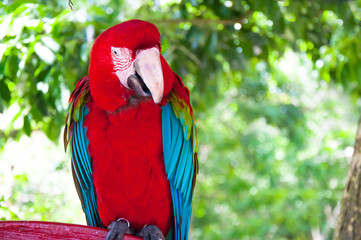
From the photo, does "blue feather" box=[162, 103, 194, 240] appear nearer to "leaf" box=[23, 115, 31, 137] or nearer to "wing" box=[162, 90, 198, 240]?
"wing" box=[162, 90, 198, 240]

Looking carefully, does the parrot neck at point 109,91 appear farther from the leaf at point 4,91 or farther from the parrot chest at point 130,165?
the leaf at point 4,91

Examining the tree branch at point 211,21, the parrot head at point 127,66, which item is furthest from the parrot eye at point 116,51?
the tree branch at point 211,21

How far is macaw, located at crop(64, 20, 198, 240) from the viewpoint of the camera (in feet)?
3.87

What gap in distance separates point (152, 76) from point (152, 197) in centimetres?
42

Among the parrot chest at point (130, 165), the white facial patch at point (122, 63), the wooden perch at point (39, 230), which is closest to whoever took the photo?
the wooden perch at point (39, 230)

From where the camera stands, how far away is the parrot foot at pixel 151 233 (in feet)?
4.33

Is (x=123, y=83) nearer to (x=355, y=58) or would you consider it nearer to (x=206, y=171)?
(x=355, y=58)

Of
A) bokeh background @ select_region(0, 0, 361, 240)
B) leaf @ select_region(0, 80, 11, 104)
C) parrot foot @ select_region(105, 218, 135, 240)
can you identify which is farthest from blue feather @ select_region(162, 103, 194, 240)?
leaf @ select_region(0, 80, 11, 104)

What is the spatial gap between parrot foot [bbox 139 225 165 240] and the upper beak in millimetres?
445

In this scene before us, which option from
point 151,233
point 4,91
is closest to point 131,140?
point 151,233

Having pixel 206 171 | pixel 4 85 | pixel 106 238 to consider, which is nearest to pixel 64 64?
pixel 4 85

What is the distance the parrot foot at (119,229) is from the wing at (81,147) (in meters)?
0.15

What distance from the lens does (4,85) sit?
5.44 feet

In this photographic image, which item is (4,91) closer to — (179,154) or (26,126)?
(26,126)
